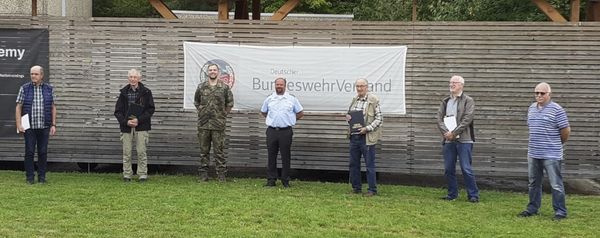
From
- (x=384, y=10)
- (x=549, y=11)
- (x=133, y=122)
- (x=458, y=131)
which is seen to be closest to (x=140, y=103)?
(x=133, y=122)

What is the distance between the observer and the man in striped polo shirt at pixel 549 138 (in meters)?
7.48

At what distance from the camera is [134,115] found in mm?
9547

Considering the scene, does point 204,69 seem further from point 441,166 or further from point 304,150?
point 441,166

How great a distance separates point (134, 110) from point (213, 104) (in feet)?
3.60

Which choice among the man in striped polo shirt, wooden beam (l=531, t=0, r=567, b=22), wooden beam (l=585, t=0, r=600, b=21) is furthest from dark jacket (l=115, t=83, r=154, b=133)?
wooden beam (l=585, t=0, r=600, b=21)

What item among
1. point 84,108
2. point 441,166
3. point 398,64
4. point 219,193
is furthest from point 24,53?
point 441,166

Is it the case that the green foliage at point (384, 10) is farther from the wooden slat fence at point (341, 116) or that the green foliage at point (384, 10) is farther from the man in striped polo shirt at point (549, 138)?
the man in striped polo shirt at point (549, 138)

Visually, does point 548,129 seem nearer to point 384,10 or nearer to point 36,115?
point 36,115

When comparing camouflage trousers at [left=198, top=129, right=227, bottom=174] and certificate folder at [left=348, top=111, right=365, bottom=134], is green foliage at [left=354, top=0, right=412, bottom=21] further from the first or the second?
certificate folder at [left=348, top=111, right=365, bottom=134]

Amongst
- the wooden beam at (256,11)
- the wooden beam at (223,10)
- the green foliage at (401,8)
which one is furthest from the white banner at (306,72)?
the wooden beam at (256,11)

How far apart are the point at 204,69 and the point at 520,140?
477 cm

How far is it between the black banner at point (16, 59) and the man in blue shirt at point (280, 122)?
3.76m

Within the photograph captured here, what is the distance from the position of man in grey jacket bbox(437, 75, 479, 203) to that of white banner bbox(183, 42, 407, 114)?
5.17 ft

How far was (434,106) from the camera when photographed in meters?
10.1
